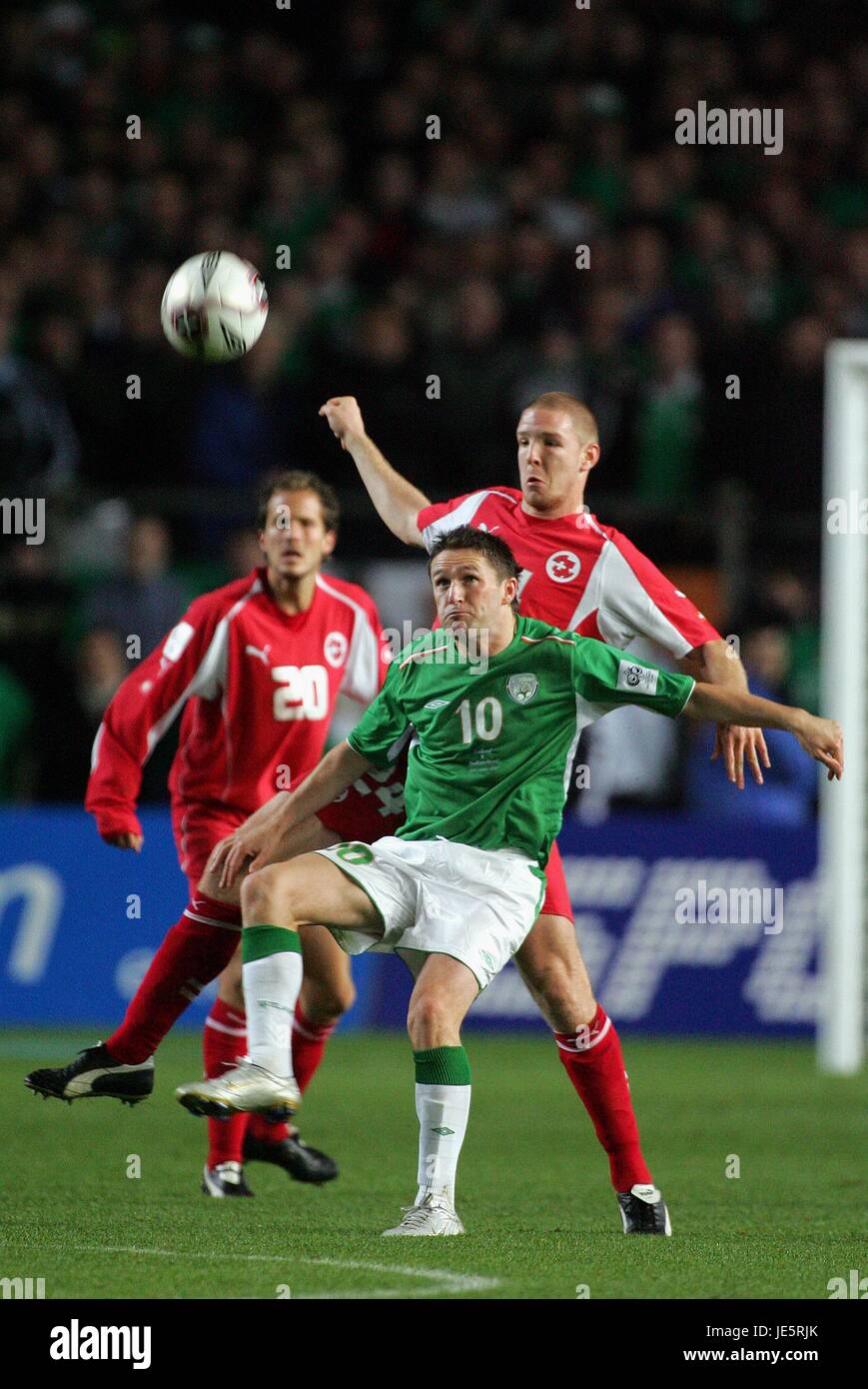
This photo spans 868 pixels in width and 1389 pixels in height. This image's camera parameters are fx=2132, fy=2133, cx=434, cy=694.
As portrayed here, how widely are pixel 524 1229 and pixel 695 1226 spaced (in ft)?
1.81

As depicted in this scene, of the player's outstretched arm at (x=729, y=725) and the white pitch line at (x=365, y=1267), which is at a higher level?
the player's outstretched arm at (x=729, y=725)

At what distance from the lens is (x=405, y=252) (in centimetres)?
1471

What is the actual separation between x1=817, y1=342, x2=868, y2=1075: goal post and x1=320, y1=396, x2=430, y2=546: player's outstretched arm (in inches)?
184

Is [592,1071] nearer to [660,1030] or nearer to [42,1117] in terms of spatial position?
[42,1117]

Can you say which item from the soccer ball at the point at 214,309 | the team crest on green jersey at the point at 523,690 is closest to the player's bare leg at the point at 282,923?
the team crest on green jersey at the point at 523,690

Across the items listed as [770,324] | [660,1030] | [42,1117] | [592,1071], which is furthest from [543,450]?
[770,324]

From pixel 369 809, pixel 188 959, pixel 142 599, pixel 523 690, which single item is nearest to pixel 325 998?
pixel 188 959

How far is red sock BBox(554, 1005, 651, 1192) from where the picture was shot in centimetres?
610

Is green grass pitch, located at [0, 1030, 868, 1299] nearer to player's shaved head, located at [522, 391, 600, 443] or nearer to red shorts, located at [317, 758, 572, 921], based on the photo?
red shorts, located at [317, 758, 572, 921]

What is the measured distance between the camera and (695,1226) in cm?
620

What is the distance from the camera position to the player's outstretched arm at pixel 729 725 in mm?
6098

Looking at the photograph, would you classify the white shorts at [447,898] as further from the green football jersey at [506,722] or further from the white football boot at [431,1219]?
the white football boot at [431,1219]

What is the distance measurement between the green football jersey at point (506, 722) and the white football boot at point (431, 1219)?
973mm

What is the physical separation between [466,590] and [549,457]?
2.50 ft
